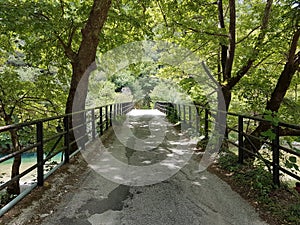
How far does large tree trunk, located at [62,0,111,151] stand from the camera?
606cm

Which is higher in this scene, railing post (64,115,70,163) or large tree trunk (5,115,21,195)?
railing post (64,115,70,163)

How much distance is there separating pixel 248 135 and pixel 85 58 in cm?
409

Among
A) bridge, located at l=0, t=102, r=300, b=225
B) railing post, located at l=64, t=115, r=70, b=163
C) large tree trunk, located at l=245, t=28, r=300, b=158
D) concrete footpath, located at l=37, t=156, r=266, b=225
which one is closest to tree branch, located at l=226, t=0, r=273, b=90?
large tree trunk, located at l=245, t=28, r=300, b=158

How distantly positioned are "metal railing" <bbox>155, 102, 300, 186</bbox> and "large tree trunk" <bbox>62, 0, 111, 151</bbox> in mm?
Result: 3304

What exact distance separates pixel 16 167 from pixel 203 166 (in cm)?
520

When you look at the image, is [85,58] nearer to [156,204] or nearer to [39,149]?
[39,149]

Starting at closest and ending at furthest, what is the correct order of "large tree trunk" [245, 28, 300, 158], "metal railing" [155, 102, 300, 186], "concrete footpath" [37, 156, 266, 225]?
"concrete footpath" [37, 156, 266, 225] < "metal railing" [155, 102, 300, 186] < "large tree trunk" [245, 28, 300, 158]

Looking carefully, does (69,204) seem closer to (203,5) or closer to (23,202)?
(23,202)

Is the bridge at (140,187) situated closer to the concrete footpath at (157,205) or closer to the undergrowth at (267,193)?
the concrete footpath at (157,205)

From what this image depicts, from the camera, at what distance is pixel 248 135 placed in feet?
14.8

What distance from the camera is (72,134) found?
599 cm

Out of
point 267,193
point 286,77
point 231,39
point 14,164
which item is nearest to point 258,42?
point 231,39

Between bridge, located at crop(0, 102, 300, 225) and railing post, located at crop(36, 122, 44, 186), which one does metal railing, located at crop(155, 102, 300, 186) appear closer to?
bridge, located at crop(0, 102, 300, 225)

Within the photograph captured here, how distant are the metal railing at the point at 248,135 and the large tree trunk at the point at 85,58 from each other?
10.8ft
